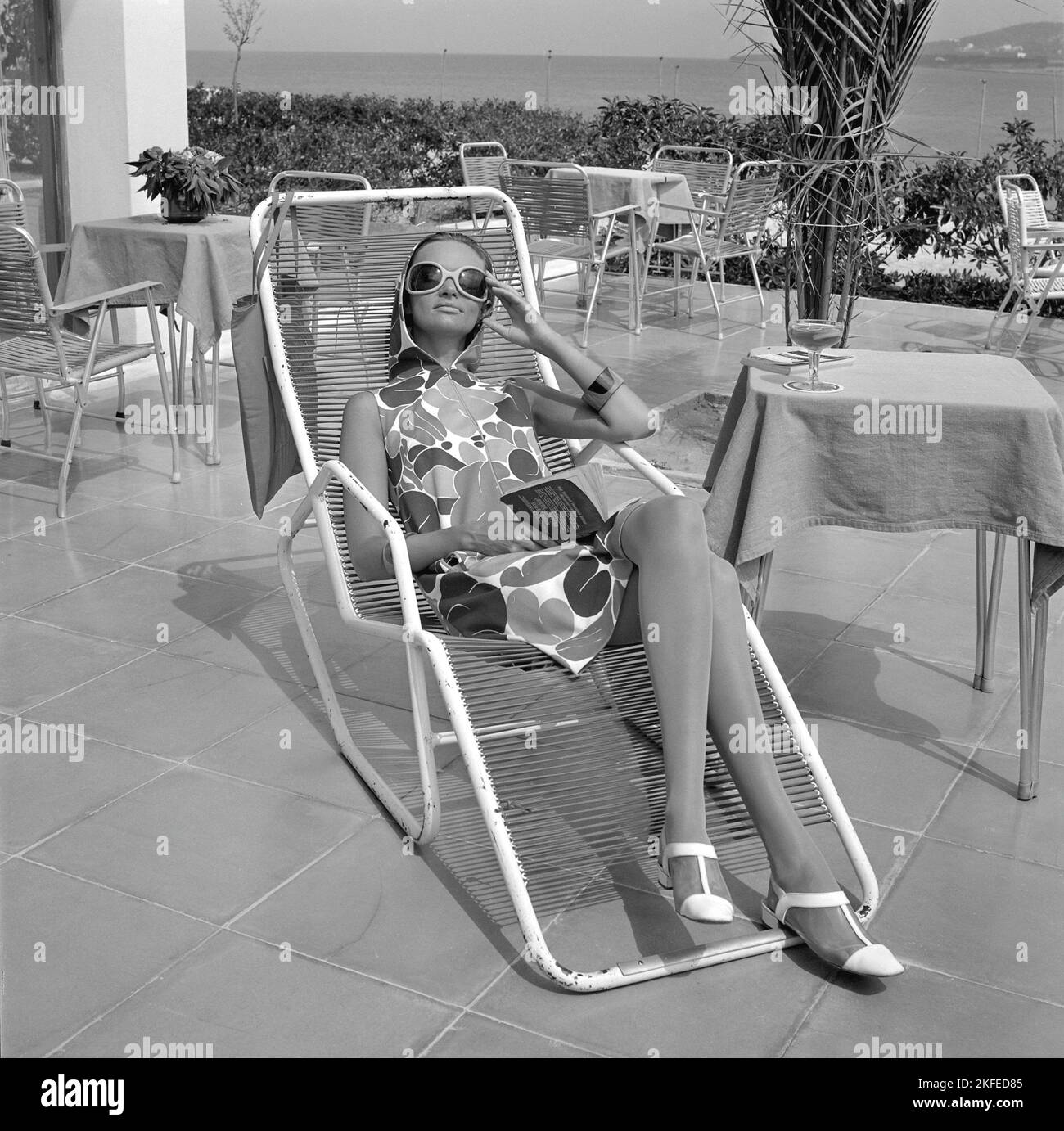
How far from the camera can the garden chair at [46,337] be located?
165 inches

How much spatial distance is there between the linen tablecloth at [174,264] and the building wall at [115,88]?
52.8 inches

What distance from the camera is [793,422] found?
2.61 m

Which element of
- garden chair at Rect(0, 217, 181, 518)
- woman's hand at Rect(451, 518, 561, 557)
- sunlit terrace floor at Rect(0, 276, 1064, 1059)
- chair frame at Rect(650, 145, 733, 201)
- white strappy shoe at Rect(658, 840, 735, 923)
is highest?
chair frame at Rect(650, 145, 733, 201)

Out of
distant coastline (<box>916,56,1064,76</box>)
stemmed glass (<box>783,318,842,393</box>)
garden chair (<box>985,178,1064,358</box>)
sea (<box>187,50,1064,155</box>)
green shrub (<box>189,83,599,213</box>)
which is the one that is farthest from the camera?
distant coastline (<box>916,56,1064,76</box>)

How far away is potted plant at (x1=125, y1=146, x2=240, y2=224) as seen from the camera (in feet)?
16.3

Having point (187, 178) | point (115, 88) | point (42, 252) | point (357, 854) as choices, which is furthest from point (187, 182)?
point (357, 854)

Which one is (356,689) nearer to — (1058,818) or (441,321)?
(441,321)

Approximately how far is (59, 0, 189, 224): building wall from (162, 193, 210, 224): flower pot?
1257 millimetres

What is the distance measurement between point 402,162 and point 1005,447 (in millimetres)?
10988

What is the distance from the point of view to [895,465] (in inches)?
103

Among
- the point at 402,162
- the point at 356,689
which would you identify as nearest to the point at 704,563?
the point at 356,689

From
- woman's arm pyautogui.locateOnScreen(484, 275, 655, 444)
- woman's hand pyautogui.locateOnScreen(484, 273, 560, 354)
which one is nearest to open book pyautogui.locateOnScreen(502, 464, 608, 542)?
woman's arm pyautogui.locateOnScreen(484, 275, 655, 444)

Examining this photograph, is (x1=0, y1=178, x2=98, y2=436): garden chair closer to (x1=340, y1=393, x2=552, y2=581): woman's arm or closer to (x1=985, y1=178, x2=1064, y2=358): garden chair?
(x1=340, y1=393, x2=552, y2=581): woman's arm

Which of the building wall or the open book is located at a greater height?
the building wall
